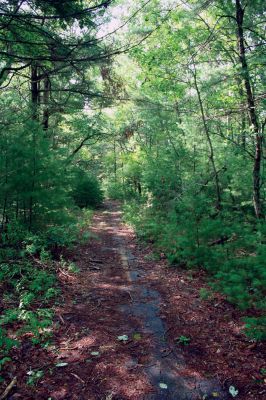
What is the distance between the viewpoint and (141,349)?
12.7 feet

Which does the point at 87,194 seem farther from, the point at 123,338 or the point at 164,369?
the point at 164,369

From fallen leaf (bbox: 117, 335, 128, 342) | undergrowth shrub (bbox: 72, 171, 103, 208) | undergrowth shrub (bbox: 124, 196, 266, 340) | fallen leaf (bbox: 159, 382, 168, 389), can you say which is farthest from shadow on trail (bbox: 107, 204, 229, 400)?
undergrowth shrub (bbox: 72, 171, 103, 208)

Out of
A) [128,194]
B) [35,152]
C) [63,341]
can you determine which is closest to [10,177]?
[35,152]

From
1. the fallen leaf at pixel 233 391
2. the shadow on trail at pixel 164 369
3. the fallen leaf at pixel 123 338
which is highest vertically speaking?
the fallen leaf at pixel 123 338

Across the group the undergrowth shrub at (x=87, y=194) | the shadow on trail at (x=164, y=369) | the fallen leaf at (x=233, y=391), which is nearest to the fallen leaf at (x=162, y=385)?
the shadow on trail at (x=164, y=369)

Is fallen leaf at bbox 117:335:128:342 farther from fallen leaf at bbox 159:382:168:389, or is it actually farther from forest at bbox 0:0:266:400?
fallen leaf at bbox 159:382:168:389

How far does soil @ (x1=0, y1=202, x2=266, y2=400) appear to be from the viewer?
3.11 meters

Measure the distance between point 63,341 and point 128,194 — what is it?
23.0 m

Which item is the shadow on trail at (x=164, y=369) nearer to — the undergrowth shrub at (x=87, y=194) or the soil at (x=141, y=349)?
the soil at (x=141, y=349)

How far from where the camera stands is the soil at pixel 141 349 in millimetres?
3105

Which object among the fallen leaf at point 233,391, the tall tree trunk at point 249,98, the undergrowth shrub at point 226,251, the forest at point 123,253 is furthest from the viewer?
the tall tree trunk at point 249,98

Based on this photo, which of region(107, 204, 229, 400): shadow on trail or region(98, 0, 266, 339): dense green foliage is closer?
region(107, 204, 229, 400): shadow on trail

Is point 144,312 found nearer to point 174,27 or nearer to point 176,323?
point 176,323

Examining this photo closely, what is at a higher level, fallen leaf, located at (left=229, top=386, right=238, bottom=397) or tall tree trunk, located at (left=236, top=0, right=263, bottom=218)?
tall tree trunk, located at (left=236, top=0, right=263, bottom=218)
